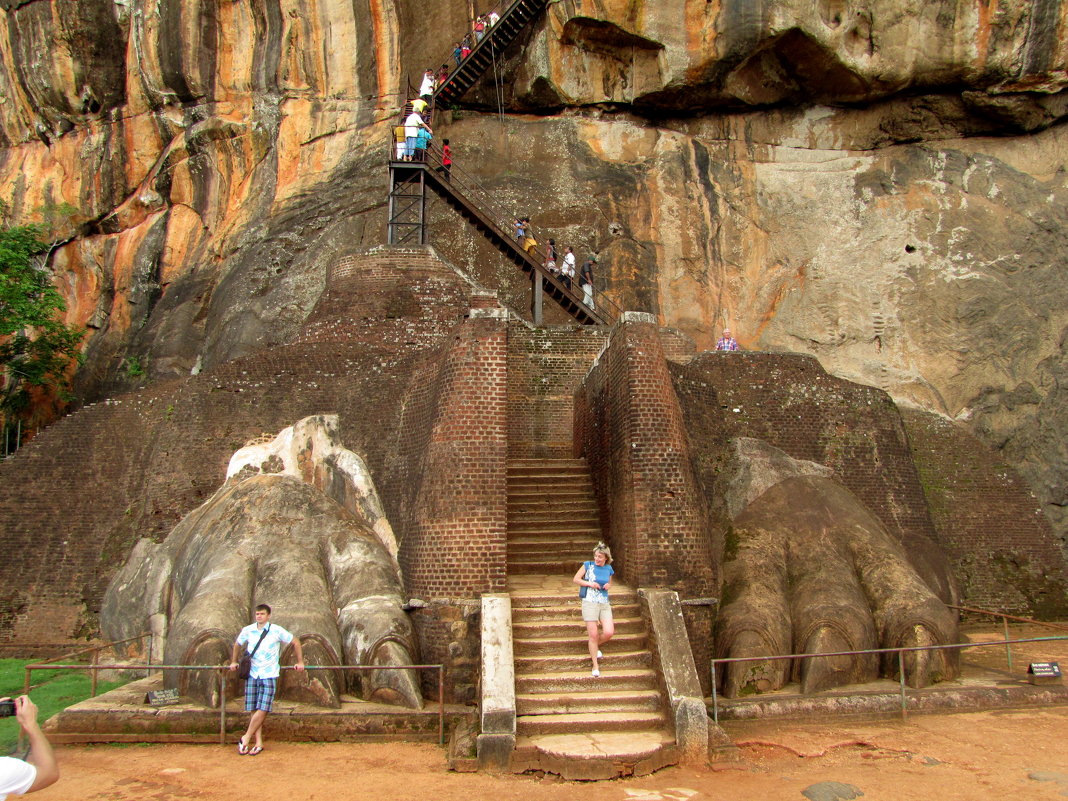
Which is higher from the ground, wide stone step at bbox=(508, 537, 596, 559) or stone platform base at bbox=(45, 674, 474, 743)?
wide stone step at bbox=(508, 537, 596, 559)

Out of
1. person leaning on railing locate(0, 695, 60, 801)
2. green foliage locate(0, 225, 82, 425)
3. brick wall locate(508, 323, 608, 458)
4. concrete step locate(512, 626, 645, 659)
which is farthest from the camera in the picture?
green foliage locate(0, 225, 82, 425)

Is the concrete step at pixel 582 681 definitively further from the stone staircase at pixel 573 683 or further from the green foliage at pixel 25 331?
the green foliage at pixel 25 331

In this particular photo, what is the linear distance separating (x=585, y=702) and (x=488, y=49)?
79.8ft

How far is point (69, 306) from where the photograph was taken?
93.9 ft

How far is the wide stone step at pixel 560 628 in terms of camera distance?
8.74 m

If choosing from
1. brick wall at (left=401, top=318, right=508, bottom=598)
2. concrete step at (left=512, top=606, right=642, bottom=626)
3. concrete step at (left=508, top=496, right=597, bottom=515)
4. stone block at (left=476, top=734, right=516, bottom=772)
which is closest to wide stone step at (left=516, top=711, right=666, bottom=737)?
stone block at (left=476, top=734, right=516, bottom=772)

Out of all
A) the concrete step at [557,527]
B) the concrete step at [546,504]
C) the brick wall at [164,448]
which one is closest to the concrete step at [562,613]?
the concrete step at [557,527]

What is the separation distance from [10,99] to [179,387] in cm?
2299

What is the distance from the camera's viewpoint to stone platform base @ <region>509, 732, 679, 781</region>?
702 centimetres

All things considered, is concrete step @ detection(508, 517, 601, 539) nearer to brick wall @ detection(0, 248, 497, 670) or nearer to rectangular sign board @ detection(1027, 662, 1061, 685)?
brick wall @ detection(0, 248, 497, 670)

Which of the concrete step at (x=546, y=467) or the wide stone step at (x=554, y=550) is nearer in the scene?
the wide stone step at (x=554, y=550)

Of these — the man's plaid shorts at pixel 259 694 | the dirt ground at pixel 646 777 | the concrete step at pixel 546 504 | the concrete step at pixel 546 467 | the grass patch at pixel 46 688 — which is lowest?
the dirt ground at pixel 646 777

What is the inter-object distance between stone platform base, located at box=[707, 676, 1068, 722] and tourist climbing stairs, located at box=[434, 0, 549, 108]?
75.5 ft

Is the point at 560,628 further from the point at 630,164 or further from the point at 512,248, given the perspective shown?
the point at 630,164
